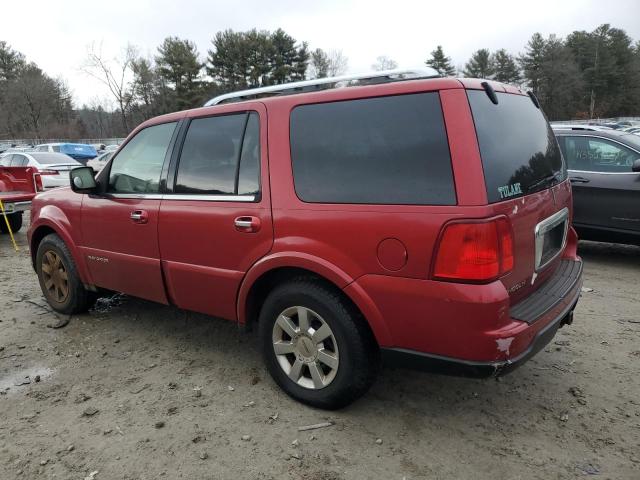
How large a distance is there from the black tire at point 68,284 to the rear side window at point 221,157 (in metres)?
1.68

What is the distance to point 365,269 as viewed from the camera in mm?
2529

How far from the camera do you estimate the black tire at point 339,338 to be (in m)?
2.67

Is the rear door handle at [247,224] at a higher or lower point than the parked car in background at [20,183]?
lower

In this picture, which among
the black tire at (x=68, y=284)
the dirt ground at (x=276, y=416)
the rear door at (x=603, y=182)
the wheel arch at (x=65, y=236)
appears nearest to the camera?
the dirt ground at (x=276, y=416)

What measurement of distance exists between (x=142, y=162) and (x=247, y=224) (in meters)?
1.36

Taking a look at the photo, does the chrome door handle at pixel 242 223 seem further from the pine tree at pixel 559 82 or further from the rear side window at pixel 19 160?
the pine tree at pixel 559 82

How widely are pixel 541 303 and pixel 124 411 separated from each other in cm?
258

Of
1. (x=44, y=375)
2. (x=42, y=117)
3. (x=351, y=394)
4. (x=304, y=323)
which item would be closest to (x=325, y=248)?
(x=304, y=323)

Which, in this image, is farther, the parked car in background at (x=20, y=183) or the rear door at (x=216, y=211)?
the parked car in background at (x=20, y=183)

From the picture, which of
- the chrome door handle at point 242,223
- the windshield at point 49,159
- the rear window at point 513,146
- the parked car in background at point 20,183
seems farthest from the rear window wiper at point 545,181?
the windshield at point 49,159

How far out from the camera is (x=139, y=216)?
11.9 feet

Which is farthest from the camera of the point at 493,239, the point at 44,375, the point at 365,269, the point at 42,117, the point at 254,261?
the point at 42,117

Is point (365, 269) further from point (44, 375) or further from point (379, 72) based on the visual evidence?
point (44, 375)

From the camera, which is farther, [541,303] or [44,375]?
[44,375]
